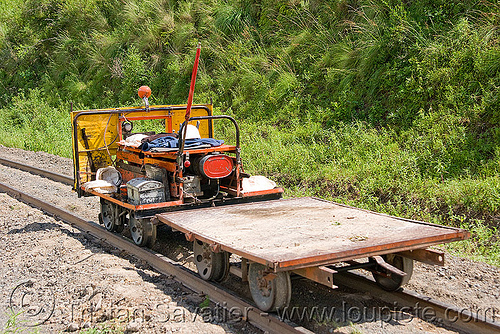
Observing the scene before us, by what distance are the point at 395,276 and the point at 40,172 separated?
12.3 metres

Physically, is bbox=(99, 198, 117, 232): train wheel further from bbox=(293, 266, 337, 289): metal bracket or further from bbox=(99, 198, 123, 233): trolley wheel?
bbox=(293, 266, 337, 289): metal bracket

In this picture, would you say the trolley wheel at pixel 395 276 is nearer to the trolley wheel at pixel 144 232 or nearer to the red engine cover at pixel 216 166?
the red engine cover at pixel 216 166

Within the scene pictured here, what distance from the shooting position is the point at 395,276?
5.84 metres

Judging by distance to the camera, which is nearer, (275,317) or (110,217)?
(275,317)

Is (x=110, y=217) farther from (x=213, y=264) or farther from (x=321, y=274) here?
(x=321, y=274)

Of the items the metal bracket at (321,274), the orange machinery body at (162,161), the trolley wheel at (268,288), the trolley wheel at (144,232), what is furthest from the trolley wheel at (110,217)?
the metal bracket at (321,274)

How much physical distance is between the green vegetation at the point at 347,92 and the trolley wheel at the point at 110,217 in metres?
3.53

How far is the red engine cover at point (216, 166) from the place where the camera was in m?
7.61

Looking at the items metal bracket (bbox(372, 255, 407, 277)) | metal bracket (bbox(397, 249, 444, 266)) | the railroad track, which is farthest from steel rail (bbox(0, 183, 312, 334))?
metal bracket (bbox(397, 249, 444, 266))

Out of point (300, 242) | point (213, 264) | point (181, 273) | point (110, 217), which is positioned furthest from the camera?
point (110, 217)

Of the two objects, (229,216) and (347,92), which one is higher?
(347,92)

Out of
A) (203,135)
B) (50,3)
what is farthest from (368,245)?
(50,3)

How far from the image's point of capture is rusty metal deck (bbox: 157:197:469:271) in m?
5.00

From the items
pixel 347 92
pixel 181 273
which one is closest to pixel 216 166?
pixel 181 273
